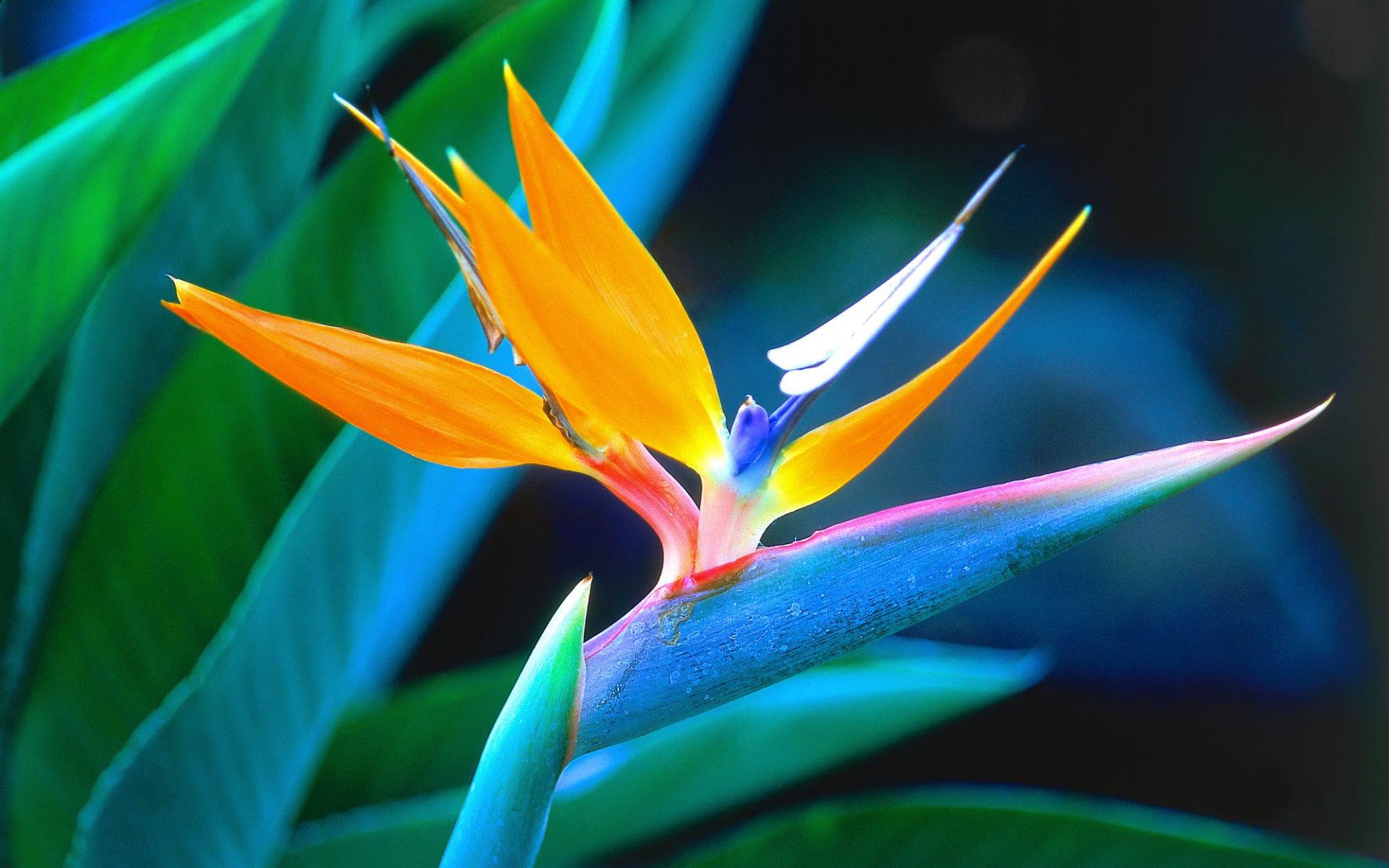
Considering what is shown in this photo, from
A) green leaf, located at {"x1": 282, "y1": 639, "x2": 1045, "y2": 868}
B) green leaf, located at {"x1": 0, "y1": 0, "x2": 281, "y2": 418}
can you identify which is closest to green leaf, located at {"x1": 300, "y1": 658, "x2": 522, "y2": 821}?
green leaf, located at {"x1": 282, "y1": 639, "x2": 1045, "y2": 868}

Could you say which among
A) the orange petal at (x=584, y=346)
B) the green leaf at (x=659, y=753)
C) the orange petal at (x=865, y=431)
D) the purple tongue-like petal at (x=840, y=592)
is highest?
the orange petal at (x=584, y=346)

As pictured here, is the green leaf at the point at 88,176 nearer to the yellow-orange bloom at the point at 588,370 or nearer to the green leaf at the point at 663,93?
the yellow-orange bloom at the point at 588,370

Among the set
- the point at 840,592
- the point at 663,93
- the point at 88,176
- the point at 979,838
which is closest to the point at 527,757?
the point at 840,592

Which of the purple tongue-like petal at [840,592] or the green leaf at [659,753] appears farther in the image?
the green leaf at [659,753]

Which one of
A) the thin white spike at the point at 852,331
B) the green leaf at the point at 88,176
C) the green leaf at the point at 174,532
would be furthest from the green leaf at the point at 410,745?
the thin white spike at the point at 852,331

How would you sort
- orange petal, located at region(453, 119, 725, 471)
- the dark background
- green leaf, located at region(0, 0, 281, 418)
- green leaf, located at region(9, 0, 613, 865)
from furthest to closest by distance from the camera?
the dark background, green leaf, located at region(9, 0, 613, 865), green leaf, located at region(0, 0, 281, 418), orange petal, located at region(453, 119, 725, 471)

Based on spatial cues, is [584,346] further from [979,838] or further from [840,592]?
[979,838]

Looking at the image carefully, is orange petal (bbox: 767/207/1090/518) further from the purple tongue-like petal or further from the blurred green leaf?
the blurred green leaf
